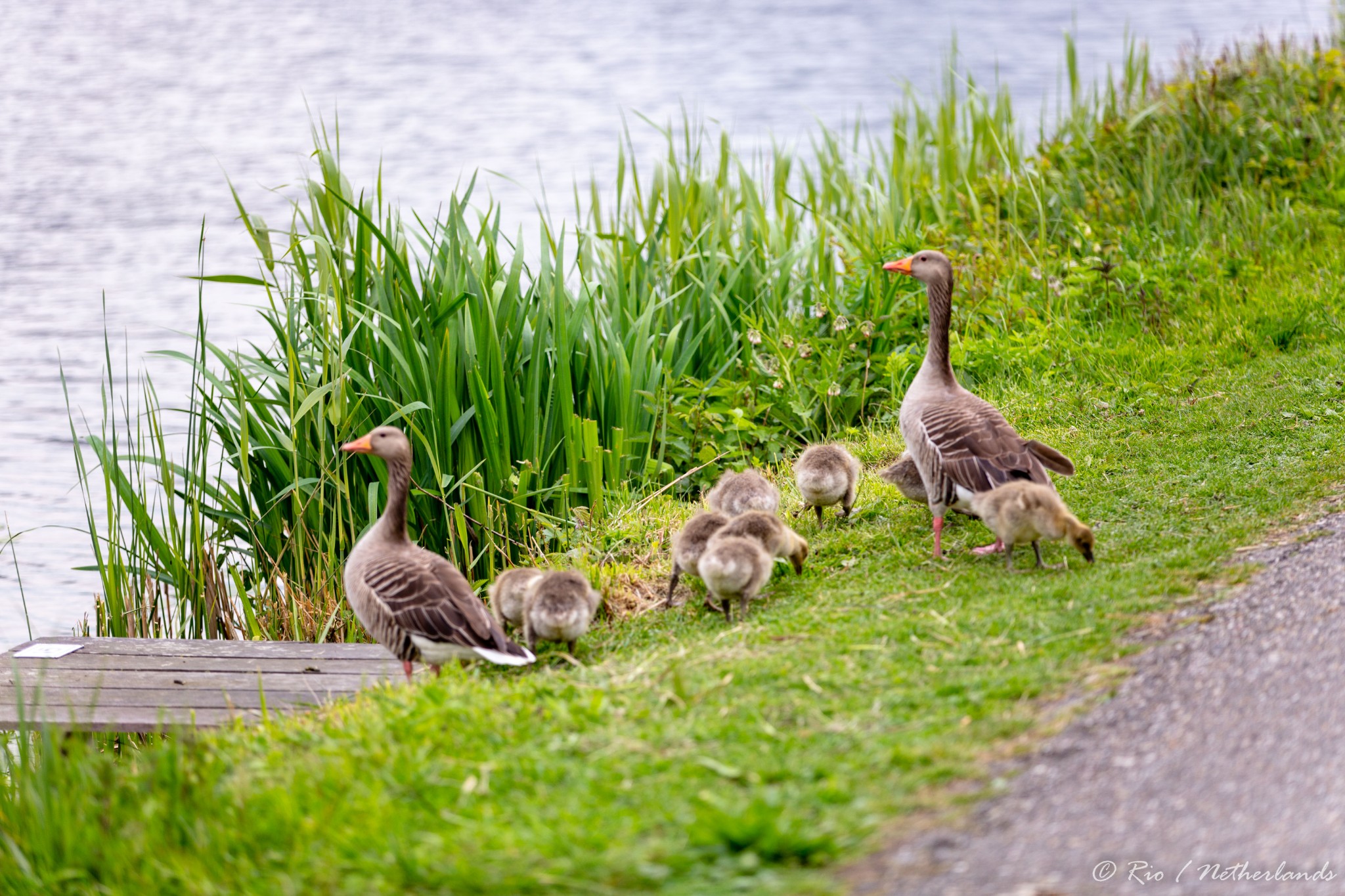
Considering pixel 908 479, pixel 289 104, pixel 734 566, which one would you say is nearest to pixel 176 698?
→ pixel 734 566

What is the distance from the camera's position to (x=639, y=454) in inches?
342

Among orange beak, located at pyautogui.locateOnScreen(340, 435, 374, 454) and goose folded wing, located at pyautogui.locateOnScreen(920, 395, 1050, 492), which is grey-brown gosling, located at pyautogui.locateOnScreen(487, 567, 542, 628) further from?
goose folded wing, located at pyautogui.locateOnScreen(920, 395, 1050, 492)

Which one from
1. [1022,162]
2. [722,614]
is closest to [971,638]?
[722,614]

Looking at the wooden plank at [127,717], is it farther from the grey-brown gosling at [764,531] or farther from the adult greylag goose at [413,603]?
the grey-brown gosling at [764,531]

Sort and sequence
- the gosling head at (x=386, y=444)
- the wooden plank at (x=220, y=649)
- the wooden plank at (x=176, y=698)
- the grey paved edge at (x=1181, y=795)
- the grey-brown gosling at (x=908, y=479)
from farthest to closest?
the grey-brown gosling at (x=908, y=479) → the wooden plank at (x=220, y=649) → the gosling head at (x=386, y=444) → the wooden plank at (x=176, y=698) → the grey paved edge at (x=1181, y=795)

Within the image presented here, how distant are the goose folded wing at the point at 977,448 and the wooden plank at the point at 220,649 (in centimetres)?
301

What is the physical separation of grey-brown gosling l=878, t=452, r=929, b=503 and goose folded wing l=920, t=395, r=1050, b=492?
47 centimetres

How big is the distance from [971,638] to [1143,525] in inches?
72.6

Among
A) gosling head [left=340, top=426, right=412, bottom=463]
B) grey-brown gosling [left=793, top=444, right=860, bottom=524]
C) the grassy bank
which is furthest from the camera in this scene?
grey-brown gosling [left=793, top=444, right=860, bottom=524]

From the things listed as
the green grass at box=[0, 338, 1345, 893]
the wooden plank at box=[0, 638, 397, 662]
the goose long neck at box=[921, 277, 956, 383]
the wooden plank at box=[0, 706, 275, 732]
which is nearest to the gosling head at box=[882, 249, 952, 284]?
the goose long neck at box=[921, 277, 956, 383]

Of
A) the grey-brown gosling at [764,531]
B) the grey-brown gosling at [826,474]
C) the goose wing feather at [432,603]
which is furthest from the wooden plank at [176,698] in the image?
the grey-brown gosling at [826,474]

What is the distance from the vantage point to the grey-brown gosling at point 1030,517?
5656 mm

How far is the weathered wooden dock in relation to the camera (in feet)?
18.8

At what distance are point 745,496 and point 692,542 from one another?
87 centimetres
